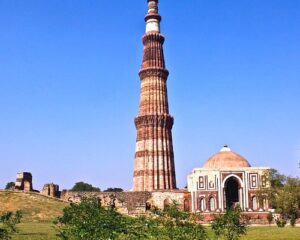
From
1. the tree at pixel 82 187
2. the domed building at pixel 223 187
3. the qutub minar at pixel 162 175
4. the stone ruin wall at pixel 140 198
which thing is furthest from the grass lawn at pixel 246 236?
the tree at pixel 82 187

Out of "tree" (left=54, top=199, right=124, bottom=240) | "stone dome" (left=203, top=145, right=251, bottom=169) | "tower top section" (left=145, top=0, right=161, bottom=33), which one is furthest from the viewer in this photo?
"tower top section" (left=145, top=0, right=161, bottom=33)

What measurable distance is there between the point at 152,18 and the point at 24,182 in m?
21.4

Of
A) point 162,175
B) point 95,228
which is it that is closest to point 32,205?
point 162,175

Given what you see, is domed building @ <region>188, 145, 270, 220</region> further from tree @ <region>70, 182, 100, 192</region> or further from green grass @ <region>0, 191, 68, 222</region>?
tree @ <region>70, 182, 100, 192</region>

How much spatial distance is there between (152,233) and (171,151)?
35.2 metres

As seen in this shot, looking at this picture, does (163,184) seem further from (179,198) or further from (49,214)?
(49,214)

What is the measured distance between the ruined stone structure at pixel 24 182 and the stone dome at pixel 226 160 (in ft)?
55.7

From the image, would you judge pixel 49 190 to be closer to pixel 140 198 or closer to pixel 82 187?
pixel 140 198

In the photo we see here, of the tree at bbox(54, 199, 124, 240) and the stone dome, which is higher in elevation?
the stone dome

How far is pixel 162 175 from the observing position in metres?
47.1

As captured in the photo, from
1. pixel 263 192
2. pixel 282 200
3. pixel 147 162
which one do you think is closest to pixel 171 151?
pixel 147 162

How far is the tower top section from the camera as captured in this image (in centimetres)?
5100

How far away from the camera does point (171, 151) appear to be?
4884 centimetres

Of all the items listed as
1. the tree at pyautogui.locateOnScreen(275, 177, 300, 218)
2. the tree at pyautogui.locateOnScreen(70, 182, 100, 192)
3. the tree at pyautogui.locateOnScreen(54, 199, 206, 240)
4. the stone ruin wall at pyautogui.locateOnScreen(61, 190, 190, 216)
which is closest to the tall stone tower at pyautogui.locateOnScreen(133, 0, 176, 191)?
the stone ruin wall at pyautogui.locateOnScreen(61, 190, 190, 216)
